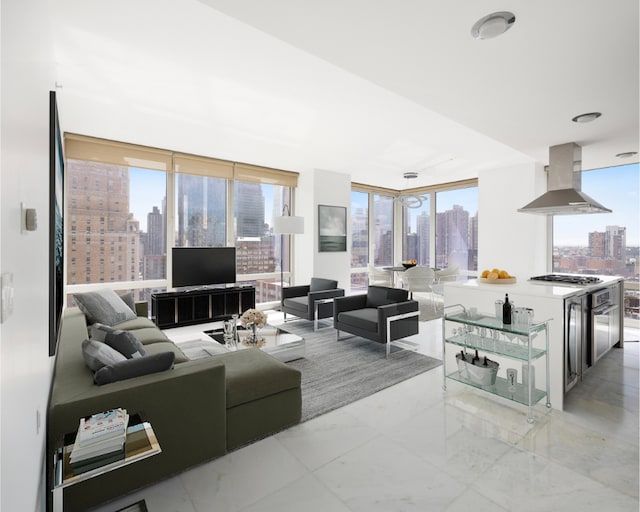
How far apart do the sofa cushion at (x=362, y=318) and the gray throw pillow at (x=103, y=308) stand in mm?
2600

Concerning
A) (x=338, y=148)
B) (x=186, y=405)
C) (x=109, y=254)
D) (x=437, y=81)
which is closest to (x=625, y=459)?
(x=186, y=405)

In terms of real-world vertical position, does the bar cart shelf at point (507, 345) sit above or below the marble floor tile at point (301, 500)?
above

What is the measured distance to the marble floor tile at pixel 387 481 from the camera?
177 centimetres

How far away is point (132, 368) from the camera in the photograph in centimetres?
192

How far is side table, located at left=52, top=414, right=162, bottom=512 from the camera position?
4.20ft

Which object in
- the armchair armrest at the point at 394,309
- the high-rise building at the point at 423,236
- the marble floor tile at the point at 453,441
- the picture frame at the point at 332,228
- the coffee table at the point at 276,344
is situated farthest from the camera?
the high-rise building at the point at 423,236

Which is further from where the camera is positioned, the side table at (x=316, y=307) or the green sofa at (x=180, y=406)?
the side table at (x=316, y=307)

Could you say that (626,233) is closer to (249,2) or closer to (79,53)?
(249,2)

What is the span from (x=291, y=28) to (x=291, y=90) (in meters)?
1.41

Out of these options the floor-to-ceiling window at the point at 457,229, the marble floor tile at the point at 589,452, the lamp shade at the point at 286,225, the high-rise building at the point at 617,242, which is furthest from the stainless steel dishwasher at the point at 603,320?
the lamp shade at the point at 286,225

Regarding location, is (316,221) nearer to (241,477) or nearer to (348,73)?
(348,73)

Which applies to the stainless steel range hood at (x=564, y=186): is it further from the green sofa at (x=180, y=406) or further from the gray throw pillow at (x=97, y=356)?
the gray throw pillow at (x=97, y=356)

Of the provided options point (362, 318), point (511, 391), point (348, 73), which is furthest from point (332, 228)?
point (511, 391)

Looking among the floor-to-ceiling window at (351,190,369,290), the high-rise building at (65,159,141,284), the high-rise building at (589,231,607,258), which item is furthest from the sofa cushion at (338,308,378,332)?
the high-rise building at (589,231,607,258)
